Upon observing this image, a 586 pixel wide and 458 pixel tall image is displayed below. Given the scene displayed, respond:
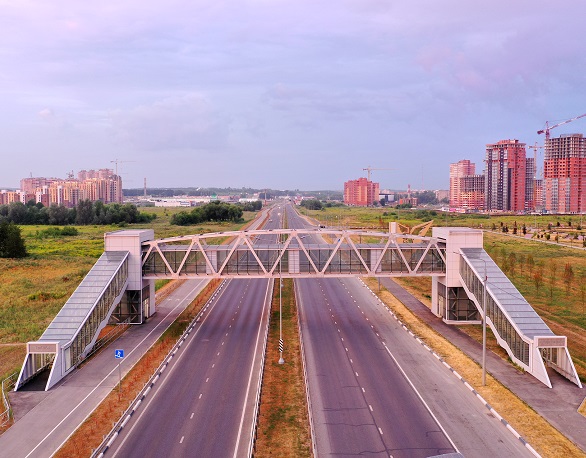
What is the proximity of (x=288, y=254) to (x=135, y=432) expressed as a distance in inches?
1170

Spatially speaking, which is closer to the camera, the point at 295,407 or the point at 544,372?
the point at 295,407

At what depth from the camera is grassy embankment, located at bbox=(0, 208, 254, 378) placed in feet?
164

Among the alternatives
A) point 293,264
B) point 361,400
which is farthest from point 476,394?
point 293,264

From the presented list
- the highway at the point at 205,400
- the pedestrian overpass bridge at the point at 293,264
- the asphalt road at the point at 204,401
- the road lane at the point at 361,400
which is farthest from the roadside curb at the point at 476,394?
the asphalt road at the point at 204,401

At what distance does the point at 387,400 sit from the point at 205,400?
11.9m

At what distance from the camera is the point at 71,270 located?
290 feet

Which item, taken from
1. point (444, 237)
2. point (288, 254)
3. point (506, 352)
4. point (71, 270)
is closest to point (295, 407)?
point (506, 352)

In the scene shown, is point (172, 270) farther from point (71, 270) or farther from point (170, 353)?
point (71, 270)

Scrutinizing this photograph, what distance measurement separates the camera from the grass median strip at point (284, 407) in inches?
1120

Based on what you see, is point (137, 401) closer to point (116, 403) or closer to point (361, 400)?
point (116, 403)

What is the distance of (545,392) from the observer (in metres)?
36.3

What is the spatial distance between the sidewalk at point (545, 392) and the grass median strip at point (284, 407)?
47.6 ft

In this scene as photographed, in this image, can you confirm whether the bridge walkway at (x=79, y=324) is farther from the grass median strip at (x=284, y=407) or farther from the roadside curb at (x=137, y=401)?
the grass median strip at (x=284, y=407)

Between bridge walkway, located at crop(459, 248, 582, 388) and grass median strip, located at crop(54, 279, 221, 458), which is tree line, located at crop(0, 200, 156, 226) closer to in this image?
grass median strip, located at crop(54, 279, 221, 458)
